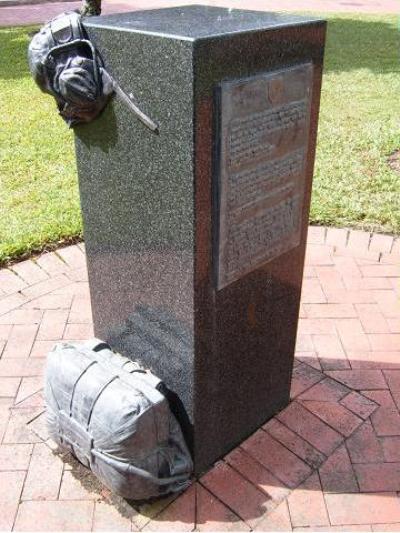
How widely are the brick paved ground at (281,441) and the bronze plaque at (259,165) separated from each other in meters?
0.93

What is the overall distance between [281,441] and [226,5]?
1577cm

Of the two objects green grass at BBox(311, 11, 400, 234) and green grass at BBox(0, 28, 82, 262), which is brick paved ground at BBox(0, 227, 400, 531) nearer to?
green grass at BBox(0, 28, 82, 262)

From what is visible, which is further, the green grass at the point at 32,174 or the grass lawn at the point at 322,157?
the grass lawn at the point at 322,157

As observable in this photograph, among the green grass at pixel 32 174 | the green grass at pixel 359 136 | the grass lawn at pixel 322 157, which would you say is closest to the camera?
the green grass at pixel 32 174

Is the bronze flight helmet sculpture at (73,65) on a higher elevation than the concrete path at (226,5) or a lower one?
higher

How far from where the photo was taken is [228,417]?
8.59 feet

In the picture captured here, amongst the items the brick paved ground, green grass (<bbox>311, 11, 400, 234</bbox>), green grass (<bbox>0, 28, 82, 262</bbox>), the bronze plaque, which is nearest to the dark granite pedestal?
the bronze plaque

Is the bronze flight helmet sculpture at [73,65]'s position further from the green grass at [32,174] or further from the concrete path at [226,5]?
the concrete path at [226,5]

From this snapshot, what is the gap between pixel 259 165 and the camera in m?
2.15

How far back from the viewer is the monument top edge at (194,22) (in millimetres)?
1875

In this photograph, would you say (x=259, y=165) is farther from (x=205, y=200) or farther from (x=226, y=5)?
(x=226, y=5)

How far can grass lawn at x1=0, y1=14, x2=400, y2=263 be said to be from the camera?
15.3 feet

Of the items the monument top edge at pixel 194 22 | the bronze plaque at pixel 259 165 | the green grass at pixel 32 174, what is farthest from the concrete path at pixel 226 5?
the bronze plaque at pixel 259 165

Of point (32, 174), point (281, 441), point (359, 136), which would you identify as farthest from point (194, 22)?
point (359, 136)
